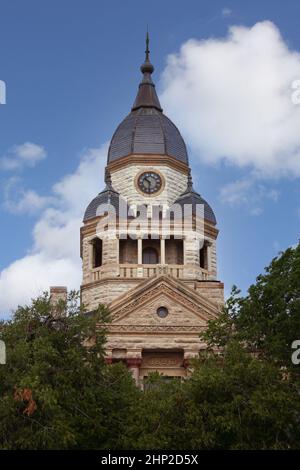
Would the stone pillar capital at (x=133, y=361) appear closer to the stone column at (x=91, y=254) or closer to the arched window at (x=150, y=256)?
the stone column at (x=91, y=254)

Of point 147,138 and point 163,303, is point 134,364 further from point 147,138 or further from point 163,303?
point 147,138

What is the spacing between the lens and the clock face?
193 feet

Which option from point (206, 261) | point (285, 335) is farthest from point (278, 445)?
point (206, 261)

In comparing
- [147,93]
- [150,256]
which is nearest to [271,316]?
[150,256]

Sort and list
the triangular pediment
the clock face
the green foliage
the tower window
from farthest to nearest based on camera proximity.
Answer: the clock face → the tower window → the triangular pediment → the green foliage

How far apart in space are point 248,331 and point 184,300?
46.9 feet

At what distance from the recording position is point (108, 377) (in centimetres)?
3375

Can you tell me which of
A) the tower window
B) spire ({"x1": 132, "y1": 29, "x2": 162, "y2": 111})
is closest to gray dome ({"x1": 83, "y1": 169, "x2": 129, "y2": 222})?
the tower window

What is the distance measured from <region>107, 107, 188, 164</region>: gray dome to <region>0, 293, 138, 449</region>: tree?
27.4 metres

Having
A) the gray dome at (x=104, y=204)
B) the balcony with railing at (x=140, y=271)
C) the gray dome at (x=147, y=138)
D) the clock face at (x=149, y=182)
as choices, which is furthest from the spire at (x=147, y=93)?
the balcony with railing at (x=140, y=271)

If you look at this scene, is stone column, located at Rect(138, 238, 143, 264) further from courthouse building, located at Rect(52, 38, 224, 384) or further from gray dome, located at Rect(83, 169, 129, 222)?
gray dome, located at Rect(83, 169, 129, 222)
